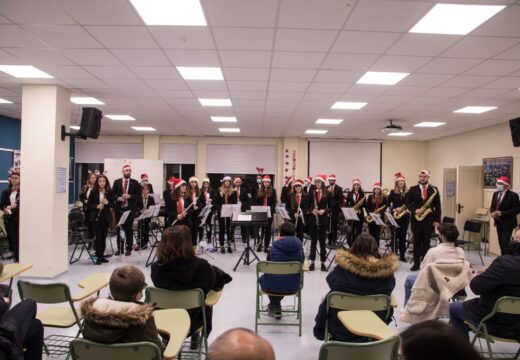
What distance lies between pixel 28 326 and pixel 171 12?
107 inches

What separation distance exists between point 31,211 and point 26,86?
1966 mm

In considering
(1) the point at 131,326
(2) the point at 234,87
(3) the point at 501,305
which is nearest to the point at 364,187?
(2) the point at 234,87

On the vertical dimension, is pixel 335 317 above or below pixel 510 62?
below

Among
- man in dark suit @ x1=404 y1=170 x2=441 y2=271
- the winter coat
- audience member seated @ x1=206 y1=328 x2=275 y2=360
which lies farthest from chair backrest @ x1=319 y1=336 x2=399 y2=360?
man in dark suit @ x1=404 y1=170 x2=441 y2=271

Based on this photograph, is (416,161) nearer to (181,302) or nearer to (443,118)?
(443,118)

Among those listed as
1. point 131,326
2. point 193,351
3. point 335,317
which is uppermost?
point 131,326

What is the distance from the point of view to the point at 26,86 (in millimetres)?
5641

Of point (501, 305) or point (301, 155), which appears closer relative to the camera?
point (501, 305)

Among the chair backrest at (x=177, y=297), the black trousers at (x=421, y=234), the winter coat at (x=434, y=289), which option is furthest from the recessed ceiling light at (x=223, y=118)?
the chair backrest at (x=177, y=297)

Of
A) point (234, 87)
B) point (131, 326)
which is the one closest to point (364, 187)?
point (234, 87)

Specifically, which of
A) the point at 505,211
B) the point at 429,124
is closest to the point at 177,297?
the point at 505,211

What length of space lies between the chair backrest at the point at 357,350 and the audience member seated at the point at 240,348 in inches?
37.4

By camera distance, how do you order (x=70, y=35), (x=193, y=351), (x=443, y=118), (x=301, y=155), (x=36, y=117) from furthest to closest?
(x=301, y=155)
(x=443, y=118)
(x=36, y=117)
(x=70, y=35)
(x=193, y=351)

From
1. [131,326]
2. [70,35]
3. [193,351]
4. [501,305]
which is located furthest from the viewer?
[70,35]
